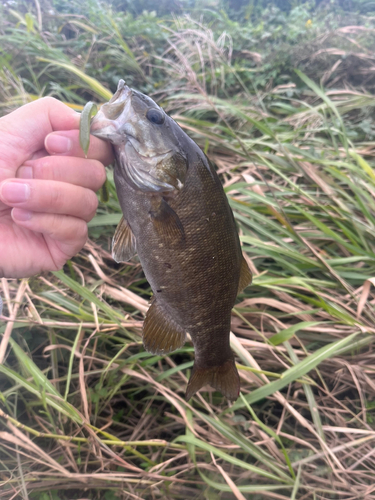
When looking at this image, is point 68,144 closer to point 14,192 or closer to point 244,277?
point 14,192

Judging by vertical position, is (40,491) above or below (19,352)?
below

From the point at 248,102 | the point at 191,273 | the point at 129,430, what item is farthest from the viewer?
the point at 248,102

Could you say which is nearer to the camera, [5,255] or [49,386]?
[5,255]

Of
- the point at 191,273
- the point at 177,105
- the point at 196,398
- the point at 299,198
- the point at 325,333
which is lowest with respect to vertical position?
the point at 196,398

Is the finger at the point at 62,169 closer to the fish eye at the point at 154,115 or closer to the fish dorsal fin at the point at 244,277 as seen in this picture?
the fish eye at the point at 154,115

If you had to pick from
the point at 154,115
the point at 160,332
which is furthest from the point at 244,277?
the point at 154,115

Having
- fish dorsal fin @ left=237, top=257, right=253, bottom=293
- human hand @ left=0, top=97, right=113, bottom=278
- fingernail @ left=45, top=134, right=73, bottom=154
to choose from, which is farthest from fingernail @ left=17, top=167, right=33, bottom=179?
fish dorsal fin @ left=237, top=257, right=253, bottom=293

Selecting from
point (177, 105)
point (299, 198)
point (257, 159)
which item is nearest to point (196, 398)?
point (299, 198)

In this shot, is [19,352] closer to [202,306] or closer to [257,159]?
[202,306]
